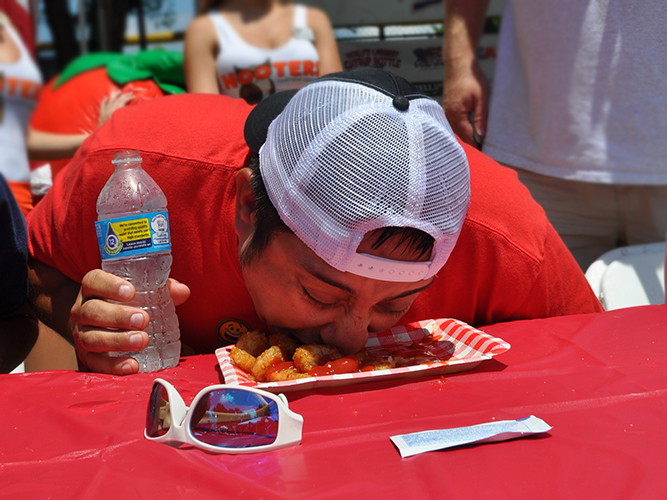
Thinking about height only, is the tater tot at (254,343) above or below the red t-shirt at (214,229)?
below

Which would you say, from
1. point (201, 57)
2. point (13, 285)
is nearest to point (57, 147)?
point (201, 57)

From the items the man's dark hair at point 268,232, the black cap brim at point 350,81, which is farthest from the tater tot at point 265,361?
the black cap brim at point 350,81

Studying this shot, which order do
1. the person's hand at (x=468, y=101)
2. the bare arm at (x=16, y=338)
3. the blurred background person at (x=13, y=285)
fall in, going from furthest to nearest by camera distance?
the person's hand at (x=468, y=101)
the bare arm at (x=16, y=338)
the blurred background person at (x=13, y=285)

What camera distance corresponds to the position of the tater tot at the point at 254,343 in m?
1.84

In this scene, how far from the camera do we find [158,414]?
1.34 metres

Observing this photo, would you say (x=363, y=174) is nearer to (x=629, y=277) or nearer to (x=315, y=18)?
(x=629, y=277)

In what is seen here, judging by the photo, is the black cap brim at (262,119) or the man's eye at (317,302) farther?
the black cap brim at (262,119)

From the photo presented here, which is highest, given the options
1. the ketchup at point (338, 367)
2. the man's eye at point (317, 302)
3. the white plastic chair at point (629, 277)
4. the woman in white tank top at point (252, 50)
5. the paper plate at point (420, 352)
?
the woman in white tank top at point (252, 50)

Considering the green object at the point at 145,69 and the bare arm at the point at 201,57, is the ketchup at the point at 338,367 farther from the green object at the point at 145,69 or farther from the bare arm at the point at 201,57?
the green object at the point at 145,69

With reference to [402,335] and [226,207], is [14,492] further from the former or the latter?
[402,335]

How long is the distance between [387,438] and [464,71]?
226 centimetres

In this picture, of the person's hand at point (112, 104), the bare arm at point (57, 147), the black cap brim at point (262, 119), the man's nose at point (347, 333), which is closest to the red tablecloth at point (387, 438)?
the man's nose at point (347, 333)

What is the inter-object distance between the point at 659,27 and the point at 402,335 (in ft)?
5.90

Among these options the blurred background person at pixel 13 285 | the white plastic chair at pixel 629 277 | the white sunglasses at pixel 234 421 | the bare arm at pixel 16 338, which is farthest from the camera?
the white plastic chair at pixel 629 277
